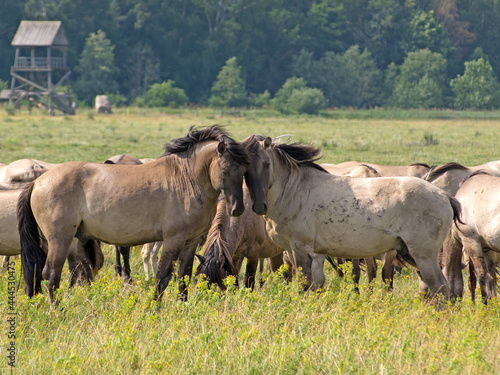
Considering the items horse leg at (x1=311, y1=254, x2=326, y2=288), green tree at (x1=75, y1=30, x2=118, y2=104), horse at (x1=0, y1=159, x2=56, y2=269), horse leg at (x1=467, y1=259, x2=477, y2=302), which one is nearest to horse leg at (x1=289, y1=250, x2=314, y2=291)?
horse leg at (x1=311, y1=254, x2=326, y2=288)

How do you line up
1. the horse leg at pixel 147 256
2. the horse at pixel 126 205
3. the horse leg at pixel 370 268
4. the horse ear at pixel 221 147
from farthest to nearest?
the horse leg at pixel 147 256, the horse leg at pixel 370 268, the horse at pixel 126 205, the horse ear at pixel 221 147

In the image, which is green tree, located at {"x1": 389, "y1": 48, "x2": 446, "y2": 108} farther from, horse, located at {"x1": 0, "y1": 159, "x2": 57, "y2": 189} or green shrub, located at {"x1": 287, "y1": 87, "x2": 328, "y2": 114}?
horse, located at {"x1": 0, "y1": 159, "x2": 57, "y2": 189}

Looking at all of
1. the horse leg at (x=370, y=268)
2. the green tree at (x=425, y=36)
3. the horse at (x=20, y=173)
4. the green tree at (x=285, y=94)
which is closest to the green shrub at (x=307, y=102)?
the green tree at (x=285, y=94)

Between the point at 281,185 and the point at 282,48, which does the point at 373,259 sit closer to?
the point at 281,185

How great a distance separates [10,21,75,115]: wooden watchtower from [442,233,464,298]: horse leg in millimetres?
51618

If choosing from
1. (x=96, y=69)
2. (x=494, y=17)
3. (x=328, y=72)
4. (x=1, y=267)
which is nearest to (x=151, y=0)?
(x=96, y=69)

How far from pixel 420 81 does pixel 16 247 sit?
2701 inches

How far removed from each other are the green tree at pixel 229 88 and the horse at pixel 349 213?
6199cm

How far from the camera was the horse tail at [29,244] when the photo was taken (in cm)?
651

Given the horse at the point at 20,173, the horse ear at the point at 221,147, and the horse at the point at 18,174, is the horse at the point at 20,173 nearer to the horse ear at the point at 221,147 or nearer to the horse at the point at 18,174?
the horse at the point at 18,174

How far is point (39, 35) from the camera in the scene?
58812 mm

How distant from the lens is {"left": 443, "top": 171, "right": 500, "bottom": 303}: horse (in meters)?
6.99

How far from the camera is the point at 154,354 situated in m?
5.06

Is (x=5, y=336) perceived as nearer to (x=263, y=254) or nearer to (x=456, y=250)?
(x=263, y=254)
